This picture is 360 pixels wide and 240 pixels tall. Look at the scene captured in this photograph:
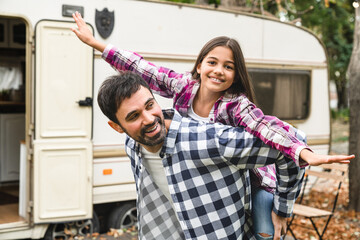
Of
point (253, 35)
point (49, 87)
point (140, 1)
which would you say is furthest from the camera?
point (253, 35)

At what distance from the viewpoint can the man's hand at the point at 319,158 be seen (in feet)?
5.31

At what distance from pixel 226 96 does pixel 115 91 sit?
0.64 m

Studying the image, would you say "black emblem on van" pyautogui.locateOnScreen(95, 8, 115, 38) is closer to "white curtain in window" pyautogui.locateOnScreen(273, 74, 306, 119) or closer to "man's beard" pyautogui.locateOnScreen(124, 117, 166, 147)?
"white curtain in window" pyautogui.locateOnScreen(273, 74, 306, 119)

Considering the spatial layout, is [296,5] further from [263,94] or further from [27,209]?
[27,209]

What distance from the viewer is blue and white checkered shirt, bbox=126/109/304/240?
5.99 ft

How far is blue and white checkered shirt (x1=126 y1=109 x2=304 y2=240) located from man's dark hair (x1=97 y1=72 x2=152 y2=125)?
225 mm

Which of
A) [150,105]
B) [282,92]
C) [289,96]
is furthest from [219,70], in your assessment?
[289,96]

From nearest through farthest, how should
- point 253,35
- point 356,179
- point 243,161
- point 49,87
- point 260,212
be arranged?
point 243,161
point 260,212
point 49,87
point 253,35
point 356,179

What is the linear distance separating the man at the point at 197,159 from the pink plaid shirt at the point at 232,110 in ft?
0.22

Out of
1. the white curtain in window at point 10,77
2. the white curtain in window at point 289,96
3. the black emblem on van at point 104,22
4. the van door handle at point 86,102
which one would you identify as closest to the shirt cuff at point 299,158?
the van door handle at point 86,102

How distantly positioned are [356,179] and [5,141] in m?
5.18

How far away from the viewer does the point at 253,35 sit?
6238mm

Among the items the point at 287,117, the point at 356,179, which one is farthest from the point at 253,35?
the point at 356,179

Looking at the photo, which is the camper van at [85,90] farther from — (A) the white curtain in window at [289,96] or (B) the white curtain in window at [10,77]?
(B) the white curtain in window at [10,77]
